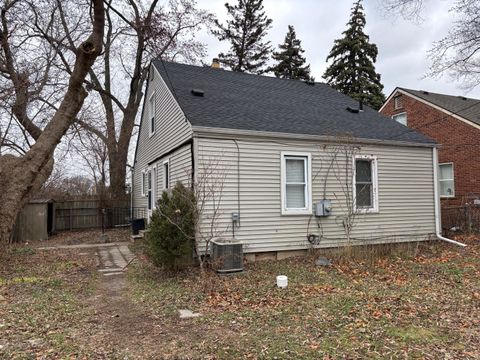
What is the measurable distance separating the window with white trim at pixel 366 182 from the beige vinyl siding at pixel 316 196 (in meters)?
0.17

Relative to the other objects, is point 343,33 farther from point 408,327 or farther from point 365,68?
point 408,327

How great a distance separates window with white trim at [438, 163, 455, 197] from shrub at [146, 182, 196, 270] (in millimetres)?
14312

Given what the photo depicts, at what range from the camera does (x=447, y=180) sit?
17438 mm

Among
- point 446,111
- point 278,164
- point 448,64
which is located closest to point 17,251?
point 278,164

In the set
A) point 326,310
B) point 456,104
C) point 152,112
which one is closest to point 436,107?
point 456,104

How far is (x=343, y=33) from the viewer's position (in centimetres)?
3062

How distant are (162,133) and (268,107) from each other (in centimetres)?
361

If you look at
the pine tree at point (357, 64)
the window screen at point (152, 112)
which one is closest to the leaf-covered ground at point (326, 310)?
the window screen at point (152, 112)

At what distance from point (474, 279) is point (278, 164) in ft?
15.7

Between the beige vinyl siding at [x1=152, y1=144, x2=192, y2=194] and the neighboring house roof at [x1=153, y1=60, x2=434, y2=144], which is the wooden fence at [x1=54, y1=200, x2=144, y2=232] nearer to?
the beige vinyl siding at [x1=152, y1=144, x2=192, y2=194]

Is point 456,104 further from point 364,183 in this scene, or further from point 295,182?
point 295,182

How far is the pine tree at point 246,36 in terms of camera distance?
33.7 metres

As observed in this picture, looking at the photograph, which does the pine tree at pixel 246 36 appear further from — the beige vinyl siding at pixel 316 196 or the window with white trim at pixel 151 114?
the beige vinyl siding at pixel 316 196

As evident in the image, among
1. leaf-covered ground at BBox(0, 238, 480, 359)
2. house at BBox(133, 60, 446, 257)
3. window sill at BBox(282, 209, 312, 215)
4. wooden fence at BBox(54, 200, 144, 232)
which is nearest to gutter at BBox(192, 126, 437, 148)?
house at BBox(133, 60, 446, 257)
